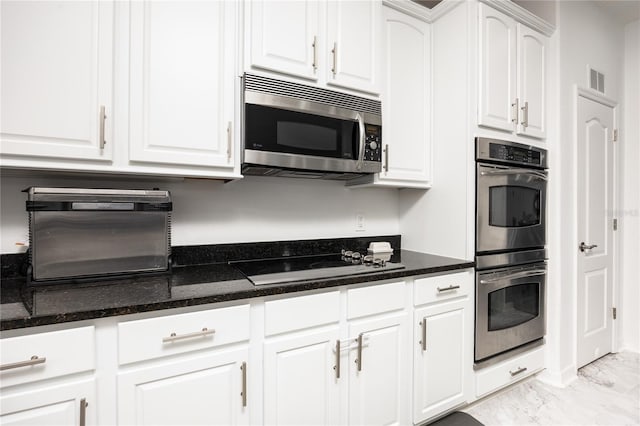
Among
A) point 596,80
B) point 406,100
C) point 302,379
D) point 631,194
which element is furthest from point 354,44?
point 631,194

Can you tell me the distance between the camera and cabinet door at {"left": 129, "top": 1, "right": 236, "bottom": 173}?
1304 millimetres

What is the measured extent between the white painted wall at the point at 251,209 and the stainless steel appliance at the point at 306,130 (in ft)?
0.66

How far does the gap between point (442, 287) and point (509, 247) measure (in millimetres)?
631

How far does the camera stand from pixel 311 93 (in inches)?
64.8

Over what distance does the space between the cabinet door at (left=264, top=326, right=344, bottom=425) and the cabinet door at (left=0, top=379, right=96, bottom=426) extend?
576 mm

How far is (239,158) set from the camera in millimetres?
1513

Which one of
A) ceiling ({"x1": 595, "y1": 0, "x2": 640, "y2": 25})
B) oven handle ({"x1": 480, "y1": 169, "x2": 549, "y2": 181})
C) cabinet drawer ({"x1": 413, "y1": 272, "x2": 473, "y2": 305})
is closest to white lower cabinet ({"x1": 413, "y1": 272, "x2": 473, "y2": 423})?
cabinet drawer ({"x1": 413, "y1": 272, "x2": 473, "y2": 305})

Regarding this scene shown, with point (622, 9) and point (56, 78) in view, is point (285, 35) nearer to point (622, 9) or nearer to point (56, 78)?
point (56, 78)

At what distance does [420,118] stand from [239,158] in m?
1.27

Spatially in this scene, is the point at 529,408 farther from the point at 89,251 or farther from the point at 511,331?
the point at 89,251

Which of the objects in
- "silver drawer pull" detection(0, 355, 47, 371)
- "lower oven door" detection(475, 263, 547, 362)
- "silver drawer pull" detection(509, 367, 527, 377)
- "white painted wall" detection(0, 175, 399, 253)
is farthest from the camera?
"silver drawer pull" detection(509, 367, 527, 377)

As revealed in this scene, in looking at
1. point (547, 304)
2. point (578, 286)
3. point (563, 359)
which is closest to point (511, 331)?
point (547, 304)

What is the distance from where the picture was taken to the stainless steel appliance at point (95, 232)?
1252 millimetres

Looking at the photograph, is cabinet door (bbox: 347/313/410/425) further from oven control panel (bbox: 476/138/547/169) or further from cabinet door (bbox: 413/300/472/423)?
oven control panel (bbox: 476/138/547/169)
